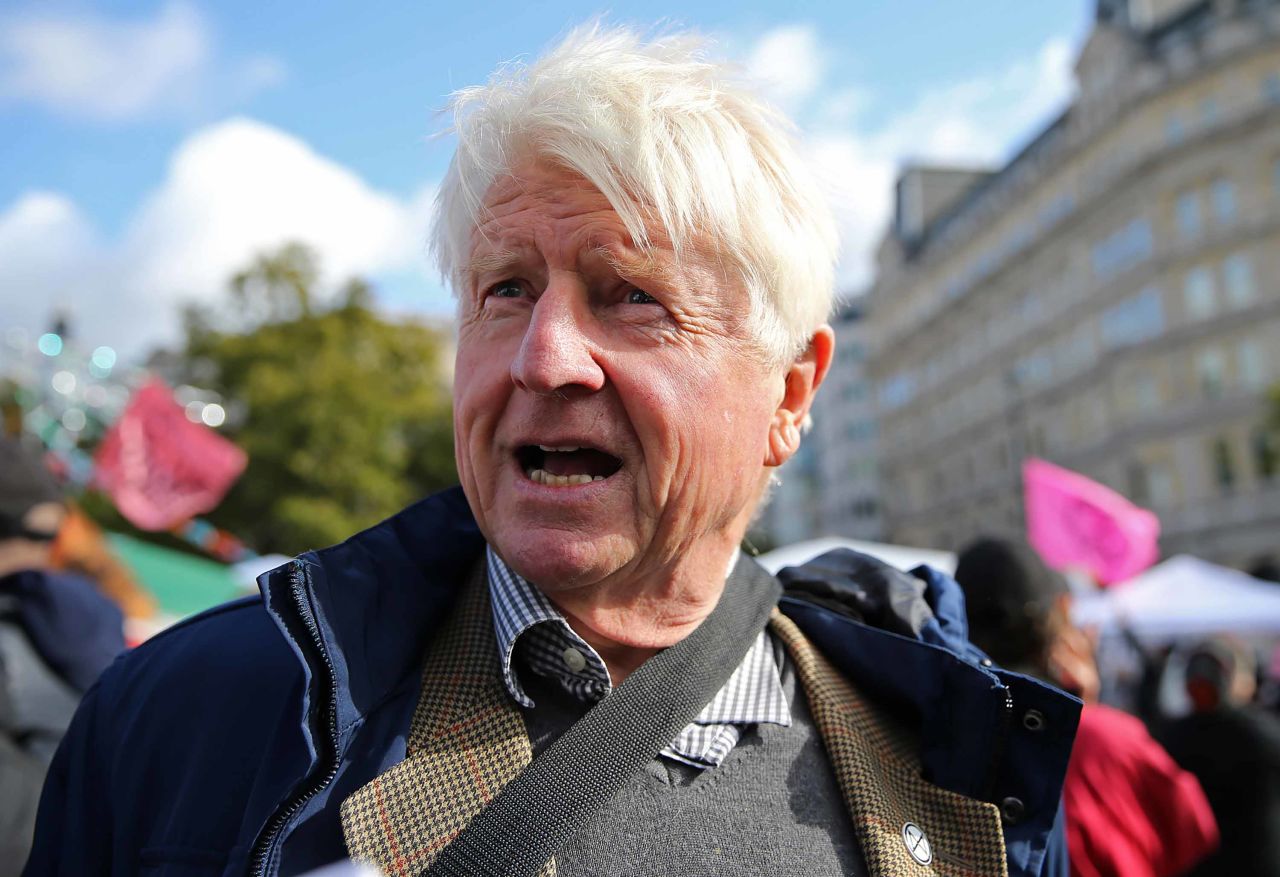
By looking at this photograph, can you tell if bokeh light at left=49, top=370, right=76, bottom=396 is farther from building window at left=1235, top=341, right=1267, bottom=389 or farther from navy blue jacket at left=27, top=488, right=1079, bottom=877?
building window at left=1235, top=341, right=1267, bottom=389

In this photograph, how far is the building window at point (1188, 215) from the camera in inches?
1533

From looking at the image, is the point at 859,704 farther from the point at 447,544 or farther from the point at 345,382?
the point at 345,382

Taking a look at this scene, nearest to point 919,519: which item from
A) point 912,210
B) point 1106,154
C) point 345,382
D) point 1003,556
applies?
point 912,210

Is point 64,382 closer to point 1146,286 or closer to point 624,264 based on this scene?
point 624,264

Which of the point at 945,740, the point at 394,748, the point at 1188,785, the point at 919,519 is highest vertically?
the point at 394,748

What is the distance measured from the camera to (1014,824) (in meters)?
1.90

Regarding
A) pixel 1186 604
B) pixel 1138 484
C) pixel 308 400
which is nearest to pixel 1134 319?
pixel 1138 484

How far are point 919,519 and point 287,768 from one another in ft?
215

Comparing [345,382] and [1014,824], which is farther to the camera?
[345,382]

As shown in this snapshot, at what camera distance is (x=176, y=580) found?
10391 millimetres

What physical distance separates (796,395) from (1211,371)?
4121 centimetres

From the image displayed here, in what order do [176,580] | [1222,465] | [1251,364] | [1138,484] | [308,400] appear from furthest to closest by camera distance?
[1138,484] < [1222,465] < [1251,364] < [308,400] < [176,580]

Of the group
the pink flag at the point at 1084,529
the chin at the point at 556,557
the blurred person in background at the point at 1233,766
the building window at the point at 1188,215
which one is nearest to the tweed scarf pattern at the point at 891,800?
the chin at the point at 556,557

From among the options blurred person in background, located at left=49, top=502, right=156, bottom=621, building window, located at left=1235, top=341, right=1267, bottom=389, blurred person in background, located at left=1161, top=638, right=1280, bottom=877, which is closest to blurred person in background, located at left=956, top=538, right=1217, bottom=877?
blurred person in background, located at left=1161, top=638, right=1280, bottom=877
